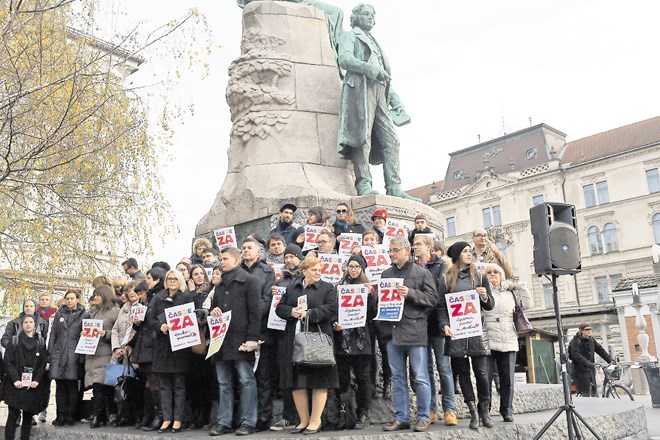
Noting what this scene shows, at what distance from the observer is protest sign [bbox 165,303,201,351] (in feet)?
22.0

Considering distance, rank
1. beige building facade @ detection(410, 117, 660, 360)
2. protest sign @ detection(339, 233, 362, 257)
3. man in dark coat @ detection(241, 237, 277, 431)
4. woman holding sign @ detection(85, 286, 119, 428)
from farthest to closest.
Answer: beige building facade @ detection(410, 117, 660, 360), protest sign @ detection(339, 233, 362, 257), woman holding sign @ detection(85, 286, 119, 428), man in dark coat @ detection(241, 237, 277, 431)

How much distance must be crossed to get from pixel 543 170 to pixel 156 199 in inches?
1849

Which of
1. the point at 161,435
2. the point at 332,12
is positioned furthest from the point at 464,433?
the point at 332,12

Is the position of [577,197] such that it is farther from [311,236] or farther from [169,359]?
[169,359]

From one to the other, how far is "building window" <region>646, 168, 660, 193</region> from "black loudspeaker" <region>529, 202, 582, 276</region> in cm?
5028

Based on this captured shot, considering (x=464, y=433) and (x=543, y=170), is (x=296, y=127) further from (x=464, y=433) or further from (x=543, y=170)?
(x=543, y=170)

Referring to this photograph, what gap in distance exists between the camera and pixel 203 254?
27.3 ft

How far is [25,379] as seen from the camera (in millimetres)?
7895

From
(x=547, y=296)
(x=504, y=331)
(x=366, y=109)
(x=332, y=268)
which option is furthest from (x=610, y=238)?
(x=332, y=268)

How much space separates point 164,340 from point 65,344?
5.88 feet

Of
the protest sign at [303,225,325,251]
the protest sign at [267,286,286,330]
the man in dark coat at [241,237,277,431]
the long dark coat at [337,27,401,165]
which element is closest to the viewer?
the man in dark coat at [241,237,277,431]

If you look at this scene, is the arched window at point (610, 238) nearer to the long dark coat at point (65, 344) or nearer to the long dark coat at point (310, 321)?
the long dark coat at point (65, 344)

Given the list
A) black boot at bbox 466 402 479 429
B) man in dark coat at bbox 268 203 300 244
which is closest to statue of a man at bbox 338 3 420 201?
man in dark coat at bbox 268 203 300 244

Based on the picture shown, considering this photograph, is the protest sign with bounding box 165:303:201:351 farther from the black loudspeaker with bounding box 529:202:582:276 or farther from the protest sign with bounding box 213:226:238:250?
the black loudspeaker with bounding box 529:202:582:276
